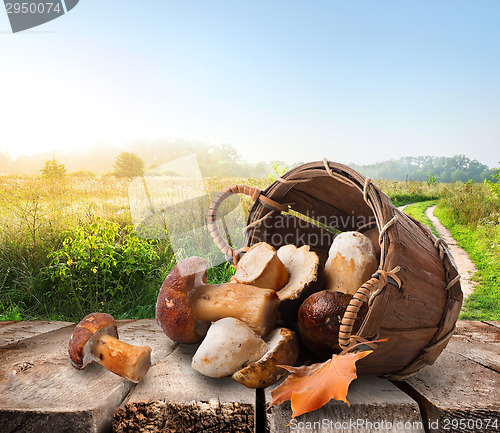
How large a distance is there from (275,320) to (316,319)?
0.24 m

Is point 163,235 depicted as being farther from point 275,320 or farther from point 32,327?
point 275,320

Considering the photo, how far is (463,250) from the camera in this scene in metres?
6.01

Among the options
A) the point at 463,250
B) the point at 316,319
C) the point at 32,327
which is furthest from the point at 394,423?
the point at 463,250

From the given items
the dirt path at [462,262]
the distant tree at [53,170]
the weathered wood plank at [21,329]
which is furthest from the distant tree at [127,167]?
the dirt path at [462,262]

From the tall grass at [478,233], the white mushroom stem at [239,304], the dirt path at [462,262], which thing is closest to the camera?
the white mushroom stem at [239,304]

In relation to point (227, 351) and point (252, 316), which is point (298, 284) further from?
point (227, 351)

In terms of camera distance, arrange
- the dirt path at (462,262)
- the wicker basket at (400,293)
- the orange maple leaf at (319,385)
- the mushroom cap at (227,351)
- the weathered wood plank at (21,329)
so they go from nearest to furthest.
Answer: the orange maple leaf at (319,385)
the wicker basket at (400,293)
the mushroom cap at (227,351)
the weathered wood plank at (21,329)
the dirt path at (462,262)

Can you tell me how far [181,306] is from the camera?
1.46 meters

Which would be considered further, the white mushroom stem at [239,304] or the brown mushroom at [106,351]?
the white mushroom stem at [239,304]

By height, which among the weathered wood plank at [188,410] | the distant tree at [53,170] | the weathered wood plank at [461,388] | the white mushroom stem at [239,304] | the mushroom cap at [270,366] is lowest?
the weathered wood plank at [461,388]

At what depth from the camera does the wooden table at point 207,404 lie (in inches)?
44.6

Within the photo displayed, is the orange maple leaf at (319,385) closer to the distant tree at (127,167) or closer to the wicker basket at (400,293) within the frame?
the wicker basket at (400,293)

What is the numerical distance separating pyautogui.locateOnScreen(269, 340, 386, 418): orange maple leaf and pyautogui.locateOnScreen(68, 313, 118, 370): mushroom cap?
Result: 75cm

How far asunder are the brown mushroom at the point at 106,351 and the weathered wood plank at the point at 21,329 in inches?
24.2
